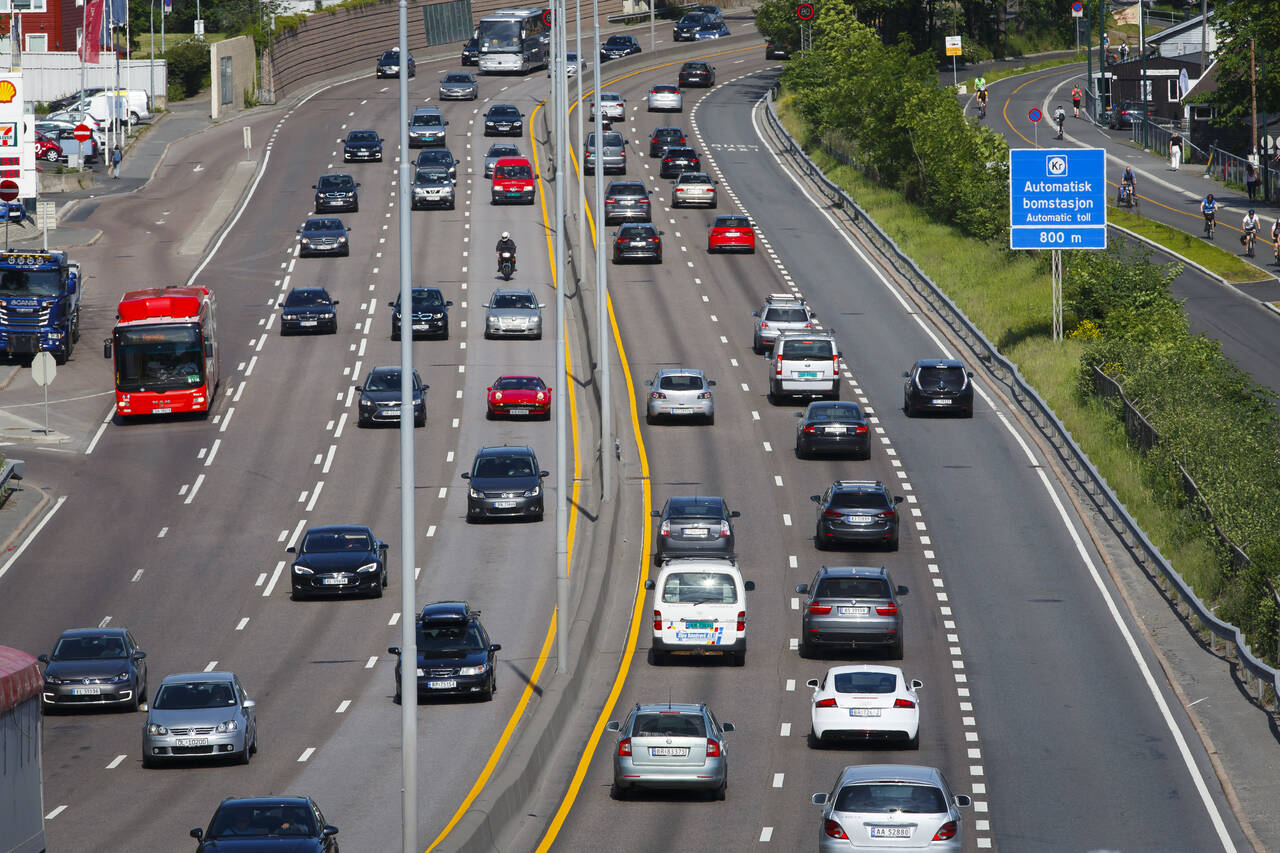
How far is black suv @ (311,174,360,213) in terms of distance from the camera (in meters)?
80.2

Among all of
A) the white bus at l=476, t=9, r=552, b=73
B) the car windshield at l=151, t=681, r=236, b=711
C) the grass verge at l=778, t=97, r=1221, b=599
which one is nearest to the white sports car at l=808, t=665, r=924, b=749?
the car windshield at l=151, t=681, r=236, b=711

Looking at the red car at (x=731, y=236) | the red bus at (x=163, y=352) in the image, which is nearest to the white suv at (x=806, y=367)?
the red bus at (x=163, y=352)

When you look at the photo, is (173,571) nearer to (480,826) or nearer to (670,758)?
(670,758)

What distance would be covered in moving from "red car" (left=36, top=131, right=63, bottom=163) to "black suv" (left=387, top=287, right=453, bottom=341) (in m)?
40.0

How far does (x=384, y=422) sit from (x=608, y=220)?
2564 cm

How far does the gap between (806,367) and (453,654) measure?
77.3 ft

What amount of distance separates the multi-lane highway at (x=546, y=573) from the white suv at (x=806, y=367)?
1146mm

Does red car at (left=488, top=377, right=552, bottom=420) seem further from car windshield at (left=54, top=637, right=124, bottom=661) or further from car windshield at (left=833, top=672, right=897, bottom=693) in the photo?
car windshield at (left=833, top=672, right=897, bottom=693)

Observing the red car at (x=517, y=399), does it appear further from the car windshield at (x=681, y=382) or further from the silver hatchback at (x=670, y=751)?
the silver hatchback at (x=670, y=751)

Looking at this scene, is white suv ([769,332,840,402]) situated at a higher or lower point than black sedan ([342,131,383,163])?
lower

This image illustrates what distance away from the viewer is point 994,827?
26.0 m

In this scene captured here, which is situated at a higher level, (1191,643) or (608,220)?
(608,220)

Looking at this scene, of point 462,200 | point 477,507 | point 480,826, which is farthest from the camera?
point 462,200

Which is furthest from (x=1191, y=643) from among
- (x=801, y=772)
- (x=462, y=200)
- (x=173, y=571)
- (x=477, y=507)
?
(x=462, y=200)
